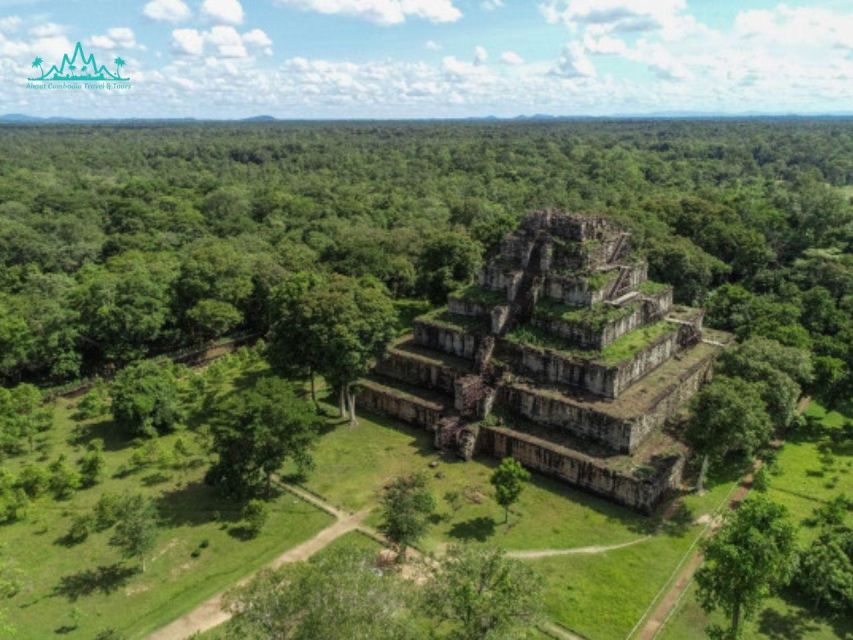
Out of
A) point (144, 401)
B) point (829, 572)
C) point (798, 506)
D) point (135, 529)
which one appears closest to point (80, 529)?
point (135, 529)

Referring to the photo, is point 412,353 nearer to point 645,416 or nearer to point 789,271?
point 645,416

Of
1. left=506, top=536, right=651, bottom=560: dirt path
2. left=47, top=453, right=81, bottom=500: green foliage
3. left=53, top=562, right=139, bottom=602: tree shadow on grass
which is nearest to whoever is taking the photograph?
left=53, top=562, right=139, bottom=602: tree shadow on grass

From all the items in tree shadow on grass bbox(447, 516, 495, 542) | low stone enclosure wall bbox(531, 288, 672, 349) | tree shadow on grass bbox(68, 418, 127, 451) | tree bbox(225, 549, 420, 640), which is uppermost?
low stone enclosure wall bbox(531, 288, 672, 349)

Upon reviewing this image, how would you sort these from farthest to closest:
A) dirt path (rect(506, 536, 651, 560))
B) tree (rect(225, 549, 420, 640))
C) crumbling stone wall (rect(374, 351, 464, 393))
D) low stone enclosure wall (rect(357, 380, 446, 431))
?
crumbling stone wall (rect(374, 351, 464, 393))
low stone enclosure wall (rect(357, 380, 446, 431))
dirt path (rect(506, 536, 651, 560))
tree (rect(225, 549, 420, 640))

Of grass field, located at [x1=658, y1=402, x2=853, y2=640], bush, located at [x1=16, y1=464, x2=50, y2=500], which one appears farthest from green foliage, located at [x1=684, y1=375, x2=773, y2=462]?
bush, located at [x1=16, y1=464, x2=50, y2=500]

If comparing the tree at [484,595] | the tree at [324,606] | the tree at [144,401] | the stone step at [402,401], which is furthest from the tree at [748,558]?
the tree at [144,401]

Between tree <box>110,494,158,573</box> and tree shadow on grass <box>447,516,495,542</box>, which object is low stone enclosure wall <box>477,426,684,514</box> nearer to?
tree shadow on grass <box>447,516,495,542</box>

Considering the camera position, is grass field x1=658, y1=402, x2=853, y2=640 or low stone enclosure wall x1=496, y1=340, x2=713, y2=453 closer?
grass field x1=658, y1=402, x2=853, y2=640
